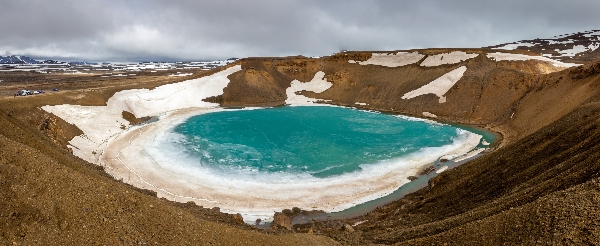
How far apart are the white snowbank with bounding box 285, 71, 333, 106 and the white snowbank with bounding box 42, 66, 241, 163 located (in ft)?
43.2

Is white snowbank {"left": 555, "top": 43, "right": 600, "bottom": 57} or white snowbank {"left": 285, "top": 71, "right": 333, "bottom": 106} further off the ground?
white snowbank {"left": 555, "top": 43, "right": 600, "bottom": 57}

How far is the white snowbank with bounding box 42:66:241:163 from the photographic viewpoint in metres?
31.0

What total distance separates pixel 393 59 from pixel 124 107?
2083 inches

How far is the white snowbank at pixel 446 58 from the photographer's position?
57.5 metres

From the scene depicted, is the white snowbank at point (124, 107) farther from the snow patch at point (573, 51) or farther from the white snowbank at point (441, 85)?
the snow patch at point (573, 51)

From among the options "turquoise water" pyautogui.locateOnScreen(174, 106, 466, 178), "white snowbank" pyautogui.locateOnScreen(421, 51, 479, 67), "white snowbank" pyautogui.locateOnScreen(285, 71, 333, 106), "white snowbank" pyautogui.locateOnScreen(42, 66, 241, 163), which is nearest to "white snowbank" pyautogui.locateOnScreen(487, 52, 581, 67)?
"white snowbank" pyautogui.locateOnScreen(421, 51, 479, 67)

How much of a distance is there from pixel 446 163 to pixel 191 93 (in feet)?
156

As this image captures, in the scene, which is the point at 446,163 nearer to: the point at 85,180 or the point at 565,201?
the point at 565,201

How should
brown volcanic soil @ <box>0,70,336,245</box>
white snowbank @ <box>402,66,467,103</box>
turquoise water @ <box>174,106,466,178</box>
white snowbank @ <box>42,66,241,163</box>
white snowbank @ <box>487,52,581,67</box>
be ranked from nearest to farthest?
brown volcanic soil @ <box>0,70,336,245</box> < turquoise water @ <box>174,106,466,178</box> < white snowbank @ <box>42,66,241,163</box> < white snowbank @ <box>402,66,467,103</box> < white snowbank @ <box>487,52,581,67</box>

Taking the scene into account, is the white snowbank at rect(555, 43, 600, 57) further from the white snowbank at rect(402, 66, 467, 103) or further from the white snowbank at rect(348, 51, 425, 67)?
the white snowbank at rect(402, 66, 467, 103)

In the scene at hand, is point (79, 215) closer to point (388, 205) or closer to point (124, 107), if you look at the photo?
point (388, 205)

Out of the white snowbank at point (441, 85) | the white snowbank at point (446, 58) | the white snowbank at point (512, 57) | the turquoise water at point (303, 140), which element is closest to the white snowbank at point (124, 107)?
the turquoise water at point (303, 140)

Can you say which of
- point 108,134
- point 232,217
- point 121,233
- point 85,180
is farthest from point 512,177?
point 108,134

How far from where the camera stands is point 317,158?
2745 centimetres
